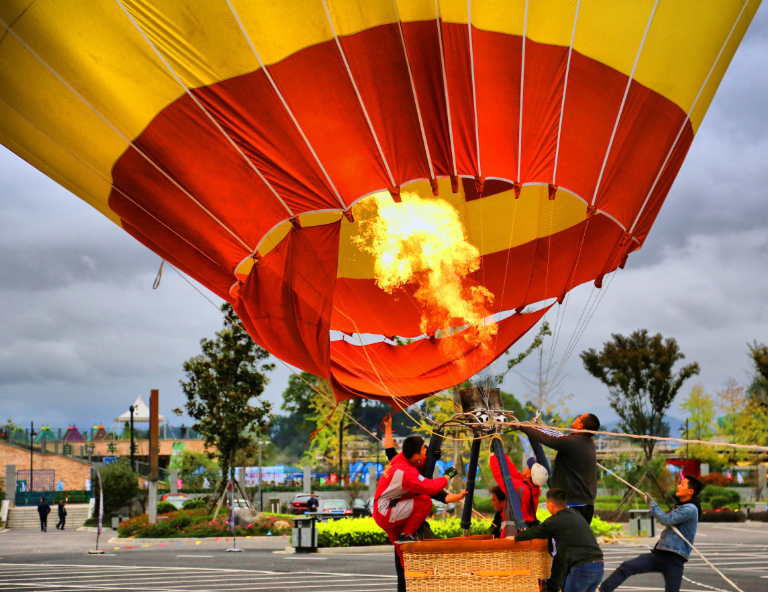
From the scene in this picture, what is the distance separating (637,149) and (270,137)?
11.8ft

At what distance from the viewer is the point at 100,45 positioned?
22.5 ft

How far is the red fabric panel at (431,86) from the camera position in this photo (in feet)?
21.5

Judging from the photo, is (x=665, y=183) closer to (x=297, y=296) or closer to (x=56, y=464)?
(x=297, y=296)

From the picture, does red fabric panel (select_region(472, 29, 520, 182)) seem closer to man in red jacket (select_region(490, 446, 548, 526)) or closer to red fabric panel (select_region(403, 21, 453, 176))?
red fabric panel (select_region(403, 21, 453, 176))

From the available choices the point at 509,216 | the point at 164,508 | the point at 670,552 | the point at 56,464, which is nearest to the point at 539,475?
the point at 670,552

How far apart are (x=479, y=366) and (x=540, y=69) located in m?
3.40

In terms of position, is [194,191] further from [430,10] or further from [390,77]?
[430,10]

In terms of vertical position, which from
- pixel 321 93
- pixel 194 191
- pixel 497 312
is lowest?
pixel 497 312

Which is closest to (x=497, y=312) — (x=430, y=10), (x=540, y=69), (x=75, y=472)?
(x=540, y=69)

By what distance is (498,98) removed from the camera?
6.87 m

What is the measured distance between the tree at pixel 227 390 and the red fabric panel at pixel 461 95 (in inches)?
813

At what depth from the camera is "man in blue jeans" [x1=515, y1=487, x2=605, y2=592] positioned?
18.8 feet

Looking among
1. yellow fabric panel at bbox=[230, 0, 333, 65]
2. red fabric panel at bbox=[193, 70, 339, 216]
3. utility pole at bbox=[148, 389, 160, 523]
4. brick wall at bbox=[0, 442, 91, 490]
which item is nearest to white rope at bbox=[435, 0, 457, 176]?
yellow fabric panel at bbox=[230, 0, 333, 65]

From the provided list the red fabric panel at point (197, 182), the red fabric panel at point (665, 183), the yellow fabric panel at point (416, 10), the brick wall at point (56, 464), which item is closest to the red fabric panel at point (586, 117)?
the red fabric panel at point (665, 183)
